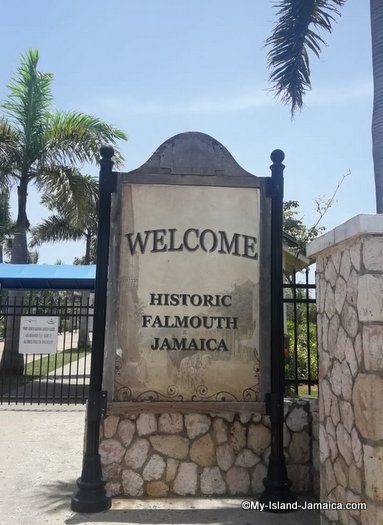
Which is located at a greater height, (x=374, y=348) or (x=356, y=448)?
(x=374, y=348)

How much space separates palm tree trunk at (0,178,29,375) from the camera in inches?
538

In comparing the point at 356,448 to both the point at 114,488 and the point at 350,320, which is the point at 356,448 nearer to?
the point at 350,320

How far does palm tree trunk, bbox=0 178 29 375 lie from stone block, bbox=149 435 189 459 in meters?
8.76

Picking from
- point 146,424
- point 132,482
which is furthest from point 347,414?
point 132,482

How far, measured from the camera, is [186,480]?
4.84m

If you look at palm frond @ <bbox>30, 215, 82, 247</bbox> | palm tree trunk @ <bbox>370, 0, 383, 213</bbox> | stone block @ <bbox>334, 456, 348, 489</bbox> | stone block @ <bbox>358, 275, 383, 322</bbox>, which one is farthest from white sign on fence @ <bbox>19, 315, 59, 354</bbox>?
palm frond @ <bbox>30, 215, 82, 247</bbox>

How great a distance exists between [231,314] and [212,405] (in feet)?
3.03

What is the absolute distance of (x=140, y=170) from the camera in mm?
5090

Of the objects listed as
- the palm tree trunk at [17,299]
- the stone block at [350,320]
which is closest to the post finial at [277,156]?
the stone block at [350,320]

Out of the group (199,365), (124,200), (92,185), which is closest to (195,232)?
(124,200)

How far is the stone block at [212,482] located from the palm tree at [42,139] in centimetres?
1016

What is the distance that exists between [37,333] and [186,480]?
6228mm

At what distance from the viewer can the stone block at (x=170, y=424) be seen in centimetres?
490

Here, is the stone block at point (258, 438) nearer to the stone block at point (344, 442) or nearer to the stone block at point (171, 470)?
the stone block at point (171, 470)
